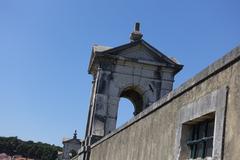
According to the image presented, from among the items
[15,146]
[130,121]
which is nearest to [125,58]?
[130,121]

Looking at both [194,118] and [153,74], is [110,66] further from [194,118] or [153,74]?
[194,118]

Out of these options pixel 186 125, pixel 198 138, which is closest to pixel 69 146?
pixel 186 125

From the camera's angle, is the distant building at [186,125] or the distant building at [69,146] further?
the distant building at [69,146]

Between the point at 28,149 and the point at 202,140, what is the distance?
297ft

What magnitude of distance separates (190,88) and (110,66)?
9649 millimetres

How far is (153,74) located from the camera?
48.0 feet

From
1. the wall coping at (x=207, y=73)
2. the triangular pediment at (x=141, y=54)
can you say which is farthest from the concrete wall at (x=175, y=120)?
the triangular pediment at (x=141, y=54)

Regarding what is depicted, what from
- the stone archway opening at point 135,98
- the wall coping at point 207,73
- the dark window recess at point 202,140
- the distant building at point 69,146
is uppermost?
the distant building at point 69,146

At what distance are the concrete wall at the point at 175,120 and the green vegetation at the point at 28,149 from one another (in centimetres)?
8150

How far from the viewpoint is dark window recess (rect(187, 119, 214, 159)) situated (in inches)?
170

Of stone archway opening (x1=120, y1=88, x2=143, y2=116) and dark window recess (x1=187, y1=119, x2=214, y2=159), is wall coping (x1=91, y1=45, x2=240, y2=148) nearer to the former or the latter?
dark window recess (x1=187, y1=119, x2=214, y2=159)

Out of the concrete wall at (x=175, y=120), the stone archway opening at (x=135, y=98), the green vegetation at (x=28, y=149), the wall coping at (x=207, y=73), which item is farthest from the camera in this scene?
the green vegetation at (x=28, y=149)

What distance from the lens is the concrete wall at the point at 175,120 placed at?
3691 millimetres

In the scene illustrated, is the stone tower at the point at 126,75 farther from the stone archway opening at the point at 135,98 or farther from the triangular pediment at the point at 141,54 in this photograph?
the stone archway opening at the point at 135,98
